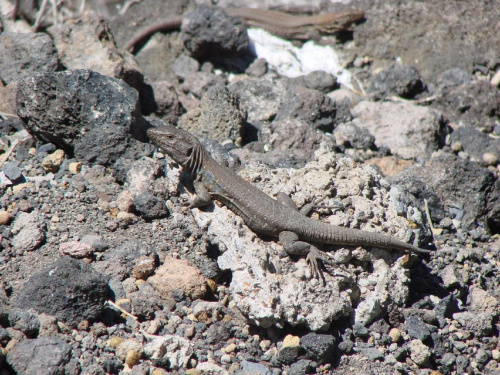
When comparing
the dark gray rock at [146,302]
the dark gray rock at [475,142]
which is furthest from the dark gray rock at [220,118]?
the dark gray rock at [475,142]

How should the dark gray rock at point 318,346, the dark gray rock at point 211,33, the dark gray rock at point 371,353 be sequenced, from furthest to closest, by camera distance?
the dark gray rock at point 211,33 → the dark gray rock at point 371,353 → the dark gray rock at point 318,346

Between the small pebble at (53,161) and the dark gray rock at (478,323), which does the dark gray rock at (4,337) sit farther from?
the dark gray rock at (478,323)

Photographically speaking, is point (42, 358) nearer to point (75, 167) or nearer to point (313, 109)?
point (75, 167)

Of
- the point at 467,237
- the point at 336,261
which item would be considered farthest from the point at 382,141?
the point at 336,261

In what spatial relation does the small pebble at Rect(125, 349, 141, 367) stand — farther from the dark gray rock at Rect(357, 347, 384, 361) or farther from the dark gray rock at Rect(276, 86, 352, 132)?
the dark gray rock at Rect(276, 86, 352, 132)

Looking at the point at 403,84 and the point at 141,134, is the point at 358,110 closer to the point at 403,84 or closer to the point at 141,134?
the point at 403,84

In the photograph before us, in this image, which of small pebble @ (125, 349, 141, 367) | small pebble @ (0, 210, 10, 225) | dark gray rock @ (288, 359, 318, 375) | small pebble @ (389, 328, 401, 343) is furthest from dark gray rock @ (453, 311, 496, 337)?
small pebble @ (0, 210, 10, 225)
